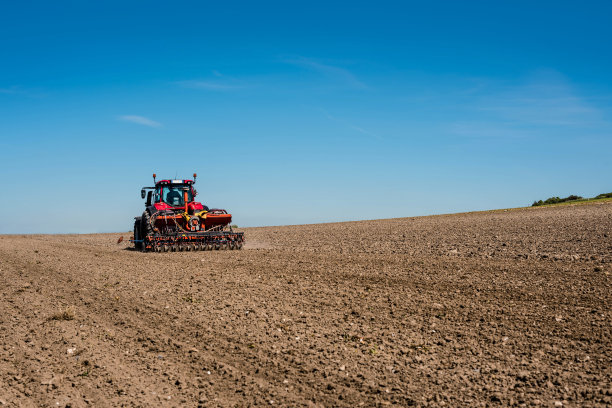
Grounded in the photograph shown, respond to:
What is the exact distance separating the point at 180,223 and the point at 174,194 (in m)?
1.97

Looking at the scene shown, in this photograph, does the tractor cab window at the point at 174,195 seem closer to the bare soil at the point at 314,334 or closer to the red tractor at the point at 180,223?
the red tractor at the point at 180,223

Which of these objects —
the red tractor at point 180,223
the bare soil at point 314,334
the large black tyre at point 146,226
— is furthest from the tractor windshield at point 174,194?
the bare soil at point 314,334

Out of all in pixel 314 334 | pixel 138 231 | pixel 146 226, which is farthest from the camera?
pixel 138 231

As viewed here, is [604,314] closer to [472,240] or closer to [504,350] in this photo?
[504,350]

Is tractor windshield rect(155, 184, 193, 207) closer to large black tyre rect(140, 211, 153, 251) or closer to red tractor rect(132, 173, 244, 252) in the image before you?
red tractor rect(132, 173, 244, 252)

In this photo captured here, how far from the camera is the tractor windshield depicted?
21.4 meters

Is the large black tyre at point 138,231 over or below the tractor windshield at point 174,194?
below

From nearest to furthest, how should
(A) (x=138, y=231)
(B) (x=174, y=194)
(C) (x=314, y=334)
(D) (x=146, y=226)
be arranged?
(C) (x=314, y=334) < (D) (x=146, y=226) < (B) (x=174, y=194) < (A) (x=138, y=231)

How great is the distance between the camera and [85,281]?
38.3ft

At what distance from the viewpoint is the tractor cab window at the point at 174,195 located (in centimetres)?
2145

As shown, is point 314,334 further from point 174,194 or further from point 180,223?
point 174,194

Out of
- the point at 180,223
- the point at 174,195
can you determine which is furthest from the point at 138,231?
the point at 180,223

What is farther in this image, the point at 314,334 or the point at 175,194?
the point at 175,194

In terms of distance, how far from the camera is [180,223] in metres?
20.1
